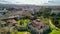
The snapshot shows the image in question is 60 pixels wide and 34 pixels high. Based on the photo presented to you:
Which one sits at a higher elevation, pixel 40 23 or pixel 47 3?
pixel 47 3

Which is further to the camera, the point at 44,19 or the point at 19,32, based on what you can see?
the point at 44,19

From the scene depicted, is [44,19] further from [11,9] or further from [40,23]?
[11,9]

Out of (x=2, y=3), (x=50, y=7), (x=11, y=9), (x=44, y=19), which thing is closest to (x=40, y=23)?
(x=44, y=19)

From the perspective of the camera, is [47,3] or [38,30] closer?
[38,30]

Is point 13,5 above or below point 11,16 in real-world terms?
above

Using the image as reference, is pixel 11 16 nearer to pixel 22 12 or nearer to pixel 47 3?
pixel 22 12

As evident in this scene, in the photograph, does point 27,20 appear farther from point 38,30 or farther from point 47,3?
point 47,3

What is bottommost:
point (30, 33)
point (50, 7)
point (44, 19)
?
point (30, 33)

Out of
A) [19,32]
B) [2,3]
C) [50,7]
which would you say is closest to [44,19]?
[50,7]
